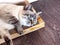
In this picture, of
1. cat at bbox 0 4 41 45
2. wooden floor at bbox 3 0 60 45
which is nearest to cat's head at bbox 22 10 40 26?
cat at bbox 0 4 41 45

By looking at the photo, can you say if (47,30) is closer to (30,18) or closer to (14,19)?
(30,18)

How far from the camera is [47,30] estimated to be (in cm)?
137

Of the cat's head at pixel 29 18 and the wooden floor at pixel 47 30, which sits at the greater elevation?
the cat's head at pixel 29 18

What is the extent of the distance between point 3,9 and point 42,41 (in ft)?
1.36

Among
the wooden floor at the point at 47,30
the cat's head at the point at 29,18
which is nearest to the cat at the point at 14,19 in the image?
the cat's head at the point at 29,18

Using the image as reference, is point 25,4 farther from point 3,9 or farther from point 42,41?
point 42,41

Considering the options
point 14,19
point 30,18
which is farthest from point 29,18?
point 14,19

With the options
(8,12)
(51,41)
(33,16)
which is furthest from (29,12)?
(51,41)

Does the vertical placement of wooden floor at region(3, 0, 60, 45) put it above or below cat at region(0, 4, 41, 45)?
below

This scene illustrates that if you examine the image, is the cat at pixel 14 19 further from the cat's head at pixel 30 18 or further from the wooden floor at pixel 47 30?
the wooden floor at pixel 47 30

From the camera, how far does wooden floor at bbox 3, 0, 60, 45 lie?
1308 millimetres

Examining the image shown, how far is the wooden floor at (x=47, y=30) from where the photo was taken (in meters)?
1.31

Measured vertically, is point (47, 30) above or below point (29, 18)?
below

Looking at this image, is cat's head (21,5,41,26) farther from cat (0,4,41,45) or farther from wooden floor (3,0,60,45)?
wooden floor (3,0,60,45)
